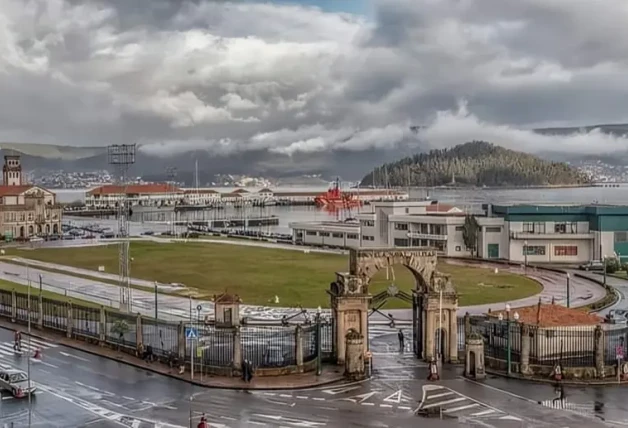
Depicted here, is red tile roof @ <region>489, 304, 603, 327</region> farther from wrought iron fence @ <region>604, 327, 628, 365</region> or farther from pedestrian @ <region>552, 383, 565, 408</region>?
pedestrian @ <region>552, 383, 565, 408</region>

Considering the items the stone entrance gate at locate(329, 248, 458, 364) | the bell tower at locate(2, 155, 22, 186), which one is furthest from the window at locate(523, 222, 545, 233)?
the bell tower at locate(2, 155, 22, 186)

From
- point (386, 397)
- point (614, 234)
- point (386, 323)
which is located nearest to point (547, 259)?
point (614, 234)

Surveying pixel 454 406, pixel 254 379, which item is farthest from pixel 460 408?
pixel 254 379

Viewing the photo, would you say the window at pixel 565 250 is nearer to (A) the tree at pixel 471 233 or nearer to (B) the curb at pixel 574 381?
(A) the tree at pixel 471 233

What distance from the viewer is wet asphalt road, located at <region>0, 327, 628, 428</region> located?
2883 centimetres

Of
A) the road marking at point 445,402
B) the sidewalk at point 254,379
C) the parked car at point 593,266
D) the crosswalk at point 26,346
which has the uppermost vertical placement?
the parked car at point 593,266

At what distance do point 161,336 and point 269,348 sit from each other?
5996 millimetres

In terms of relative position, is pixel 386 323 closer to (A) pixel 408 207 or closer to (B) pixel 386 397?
(B) pixel 386 397

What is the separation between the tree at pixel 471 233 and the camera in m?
99.1

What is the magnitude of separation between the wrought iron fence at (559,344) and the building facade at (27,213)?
117 m

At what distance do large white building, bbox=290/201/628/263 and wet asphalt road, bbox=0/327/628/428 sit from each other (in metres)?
59.7

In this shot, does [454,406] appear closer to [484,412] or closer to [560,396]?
[484,412]

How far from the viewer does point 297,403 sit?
31547mm

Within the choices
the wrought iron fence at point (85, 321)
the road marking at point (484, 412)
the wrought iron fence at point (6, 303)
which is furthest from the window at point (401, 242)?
the road marking at point (484, 412)
